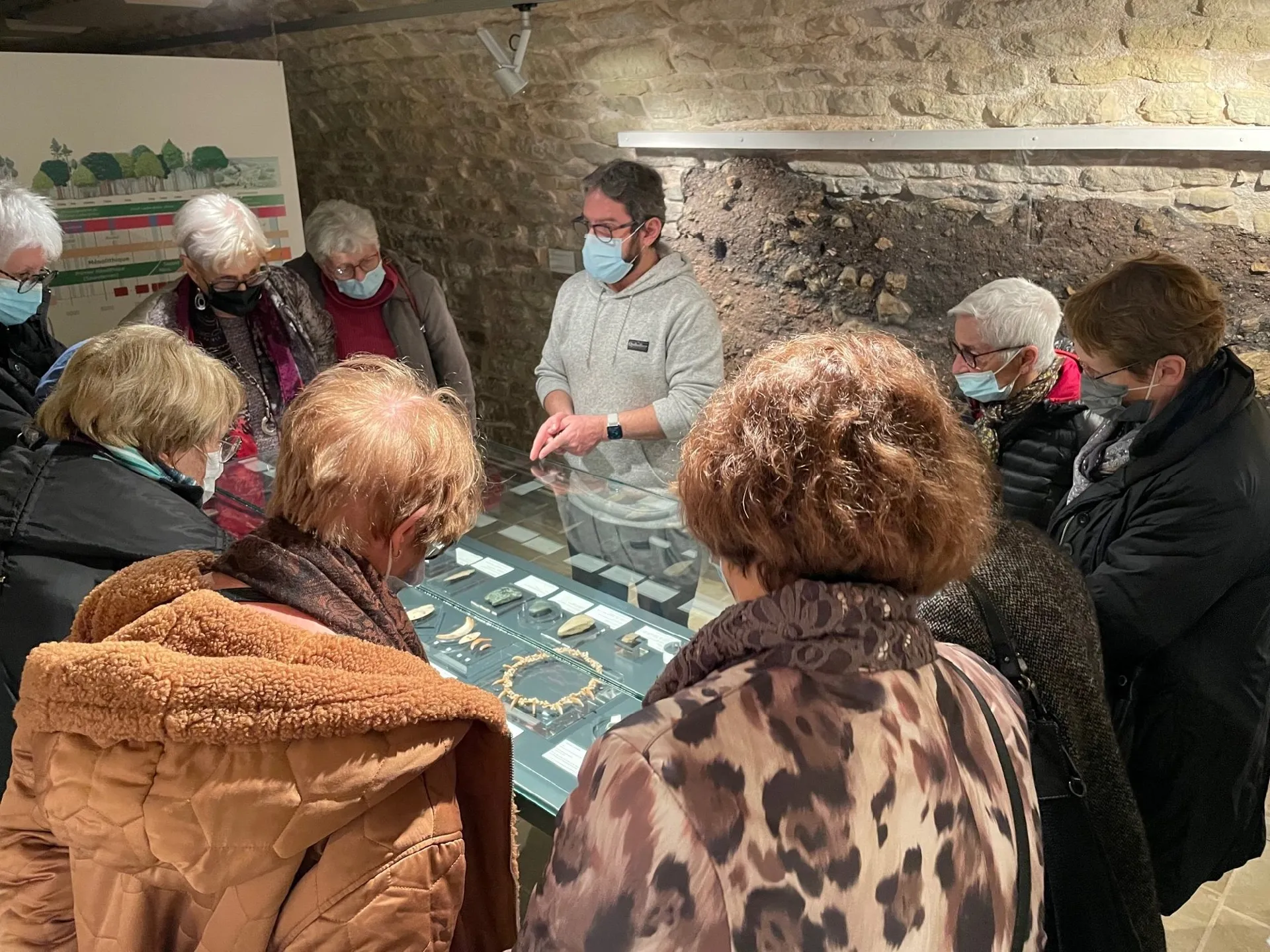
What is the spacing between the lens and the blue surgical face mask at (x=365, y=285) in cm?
330

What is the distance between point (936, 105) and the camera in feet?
11.2

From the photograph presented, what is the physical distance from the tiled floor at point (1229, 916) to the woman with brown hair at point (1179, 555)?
1.93ft

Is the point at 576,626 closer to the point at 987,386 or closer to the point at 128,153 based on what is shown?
the point at 987,386

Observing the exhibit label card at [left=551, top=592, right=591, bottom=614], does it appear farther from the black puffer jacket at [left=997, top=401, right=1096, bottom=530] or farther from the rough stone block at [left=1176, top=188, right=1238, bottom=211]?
the rough stone block at [left=1176, top=188, right=1238, bottom=211]

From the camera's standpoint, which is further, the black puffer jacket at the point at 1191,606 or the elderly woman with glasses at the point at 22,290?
the elderly woman with glasses at the point at 22,290

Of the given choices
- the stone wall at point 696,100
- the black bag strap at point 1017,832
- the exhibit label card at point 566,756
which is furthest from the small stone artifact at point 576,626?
the stone wall at point 696,100

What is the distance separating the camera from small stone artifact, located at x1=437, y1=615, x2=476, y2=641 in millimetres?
1924

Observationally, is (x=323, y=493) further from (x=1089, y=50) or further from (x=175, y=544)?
(x=1089, y=50)

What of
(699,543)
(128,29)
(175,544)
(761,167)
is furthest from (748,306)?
(128,29)

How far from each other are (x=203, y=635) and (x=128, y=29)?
5.86 meters

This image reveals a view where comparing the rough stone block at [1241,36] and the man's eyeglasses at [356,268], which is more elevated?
the rough stone block at [1241,36]

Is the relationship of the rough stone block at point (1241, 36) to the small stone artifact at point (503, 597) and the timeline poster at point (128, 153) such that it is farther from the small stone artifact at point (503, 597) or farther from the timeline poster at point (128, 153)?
the timeline poster at point (128, 153)

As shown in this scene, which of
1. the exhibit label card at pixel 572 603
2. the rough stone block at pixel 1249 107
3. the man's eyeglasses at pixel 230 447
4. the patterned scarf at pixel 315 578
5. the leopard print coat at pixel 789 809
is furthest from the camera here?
the rough stone block at pixel 1249 107

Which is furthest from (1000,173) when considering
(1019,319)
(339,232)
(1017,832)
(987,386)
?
(1017,832)
